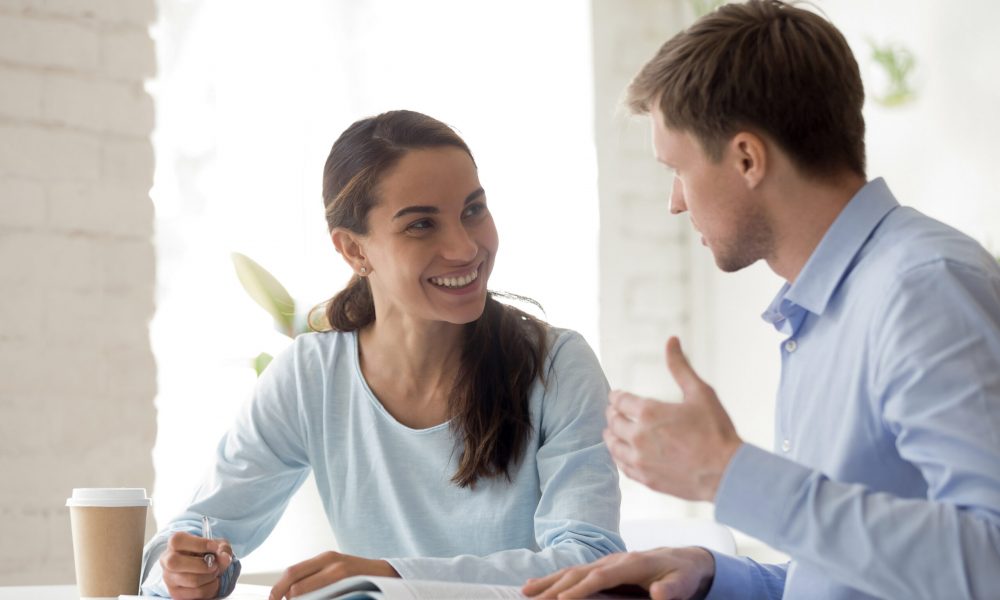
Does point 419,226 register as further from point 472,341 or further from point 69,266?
point 69,266

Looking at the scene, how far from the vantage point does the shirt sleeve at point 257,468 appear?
161cm

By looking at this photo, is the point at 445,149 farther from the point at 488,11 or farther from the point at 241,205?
the point at 488,11

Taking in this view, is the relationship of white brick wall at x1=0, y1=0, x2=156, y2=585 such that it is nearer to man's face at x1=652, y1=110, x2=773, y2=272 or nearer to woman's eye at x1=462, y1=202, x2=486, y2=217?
woman's eye at x1=462, y1=202, x2=486, y2=217

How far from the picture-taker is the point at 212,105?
2742 mm

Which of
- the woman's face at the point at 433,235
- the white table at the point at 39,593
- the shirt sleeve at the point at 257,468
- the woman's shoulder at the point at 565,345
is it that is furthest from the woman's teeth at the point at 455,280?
the white table at the point at 39,593

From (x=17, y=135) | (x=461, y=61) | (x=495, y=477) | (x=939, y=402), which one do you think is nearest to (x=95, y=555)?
(x=495, y=477)

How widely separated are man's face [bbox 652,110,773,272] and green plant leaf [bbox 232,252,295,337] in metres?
1.34

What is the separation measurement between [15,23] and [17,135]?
0.23 meters

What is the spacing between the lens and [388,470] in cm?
166

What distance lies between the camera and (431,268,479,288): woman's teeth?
5.49ft

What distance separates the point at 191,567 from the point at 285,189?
1.64 metres

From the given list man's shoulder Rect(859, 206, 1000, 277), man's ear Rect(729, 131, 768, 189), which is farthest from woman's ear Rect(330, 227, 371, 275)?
man's shoulder Rect(859, 206, 1000, 277)

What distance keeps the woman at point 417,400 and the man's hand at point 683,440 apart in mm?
558

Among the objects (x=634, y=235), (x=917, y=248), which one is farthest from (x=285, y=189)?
(x=917, y=248)
